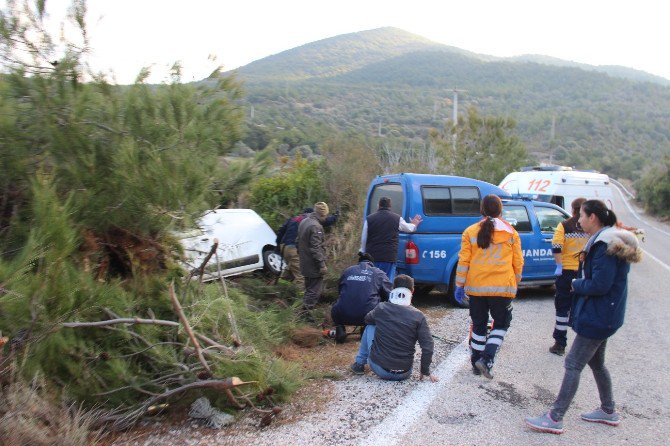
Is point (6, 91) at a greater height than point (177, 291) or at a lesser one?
→ greater

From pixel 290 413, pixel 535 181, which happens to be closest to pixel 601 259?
pixel 290 413

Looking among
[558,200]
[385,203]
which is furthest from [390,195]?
[558,200]

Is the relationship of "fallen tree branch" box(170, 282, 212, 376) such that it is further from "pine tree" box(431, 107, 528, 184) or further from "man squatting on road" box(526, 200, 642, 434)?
"pine tree" box(431, 107, 528, 184)

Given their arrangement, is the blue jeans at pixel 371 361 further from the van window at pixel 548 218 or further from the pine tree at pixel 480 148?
the pine tree at pixel 480 148

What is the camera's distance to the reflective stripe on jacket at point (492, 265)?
5672 millimetres

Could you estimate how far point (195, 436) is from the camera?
13.4 feet

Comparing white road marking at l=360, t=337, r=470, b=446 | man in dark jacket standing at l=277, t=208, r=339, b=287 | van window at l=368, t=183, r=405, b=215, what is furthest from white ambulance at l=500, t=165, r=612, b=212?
white road marking at l=360, t=337, r=470, b=446

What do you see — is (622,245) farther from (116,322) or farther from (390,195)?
(390,195)

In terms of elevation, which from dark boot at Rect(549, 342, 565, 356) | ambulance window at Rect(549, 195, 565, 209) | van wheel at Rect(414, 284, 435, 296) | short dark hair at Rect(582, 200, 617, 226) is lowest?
van wheel at Rect(414, 284, 435, 296)

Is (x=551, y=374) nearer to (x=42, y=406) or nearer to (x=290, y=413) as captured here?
(x=290, y=413)

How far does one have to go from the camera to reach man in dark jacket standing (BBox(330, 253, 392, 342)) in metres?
6.44

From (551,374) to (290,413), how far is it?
9.40 feet

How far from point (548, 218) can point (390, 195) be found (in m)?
2.98

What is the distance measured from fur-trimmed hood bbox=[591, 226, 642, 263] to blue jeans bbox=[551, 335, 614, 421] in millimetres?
686
